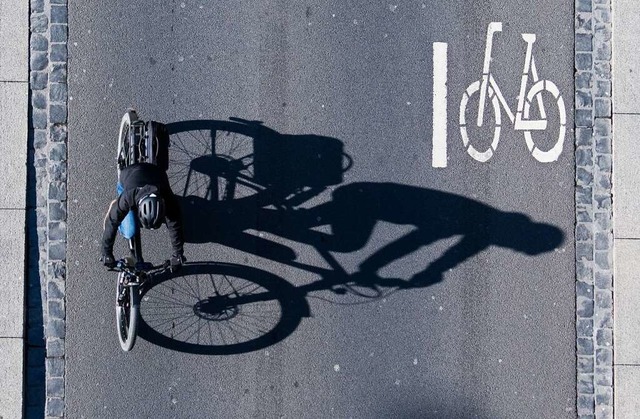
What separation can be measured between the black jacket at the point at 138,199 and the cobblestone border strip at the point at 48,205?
1.36m

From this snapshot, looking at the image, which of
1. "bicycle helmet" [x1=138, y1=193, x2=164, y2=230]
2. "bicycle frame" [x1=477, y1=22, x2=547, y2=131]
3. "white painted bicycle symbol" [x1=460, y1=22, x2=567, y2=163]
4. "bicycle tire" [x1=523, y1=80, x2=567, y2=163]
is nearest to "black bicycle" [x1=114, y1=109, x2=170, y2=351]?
"bicycle helmet" [x1=138, y1=193, x2=164, y2=230]

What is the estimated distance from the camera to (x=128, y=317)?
9.05 m

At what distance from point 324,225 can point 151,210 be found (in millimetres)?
2527

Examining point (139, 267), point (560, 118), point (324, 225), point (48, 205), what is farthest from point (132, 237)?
point (560, 118)

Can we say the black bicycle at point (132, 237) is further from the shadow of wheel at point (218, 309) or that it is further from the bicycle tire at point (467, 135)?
the bicycle tire at point (467, 135)

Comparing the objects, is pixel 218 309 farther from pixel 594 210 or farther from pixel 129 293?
pixel 594 210

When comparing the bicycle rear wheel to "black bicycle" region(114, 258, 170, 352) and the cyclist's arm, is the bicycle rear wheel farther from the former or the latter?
the cyclist's arm

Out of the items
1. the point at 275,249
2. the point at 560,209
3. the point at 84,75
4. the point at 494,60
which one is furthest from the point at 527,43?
the point at 84,75

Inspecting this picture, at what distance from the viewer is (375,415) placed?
9422 mm

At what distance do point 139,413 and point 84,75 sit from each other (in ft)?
13.4

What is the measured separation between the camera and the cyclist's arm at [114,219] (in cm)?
809

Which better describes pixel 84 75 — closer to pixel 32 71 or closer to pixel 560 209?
pixel 32 71

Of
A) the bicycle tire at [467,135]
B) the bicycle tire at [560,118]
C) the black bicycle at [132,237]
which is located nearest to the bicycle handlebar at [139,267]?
the black bicycle at [132,237]

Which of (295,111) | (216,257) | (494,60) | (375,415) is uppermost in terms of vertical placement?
(494,60)
